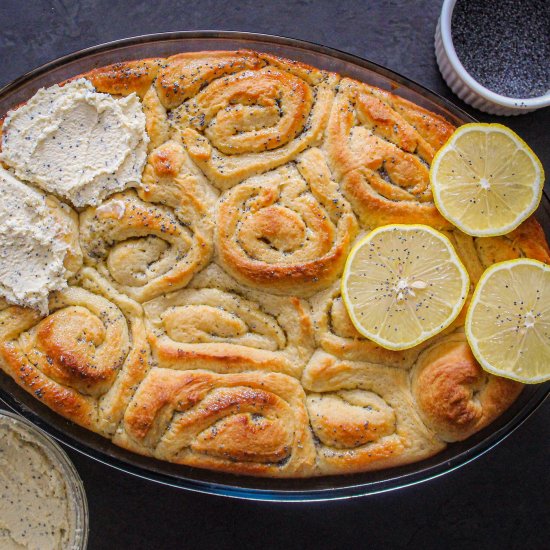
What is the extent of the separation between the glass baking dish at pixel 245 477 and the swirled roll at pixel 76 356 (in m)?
0.13

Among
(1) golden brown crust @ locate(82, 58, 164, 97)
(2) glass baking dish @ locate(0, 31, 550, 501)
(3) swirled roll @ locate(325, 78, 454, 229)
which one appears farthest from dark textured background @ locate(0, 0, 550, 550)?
(3) swirled roll @ locate(325, 78, 454, 229)

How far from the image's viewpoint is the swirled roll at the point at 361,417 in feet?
12.1

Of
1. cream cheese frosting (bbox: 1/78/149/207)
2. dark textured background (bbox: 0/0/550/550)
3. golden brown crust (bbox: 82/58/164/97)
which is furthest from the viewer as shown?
dark textured background (bbox: 0/0/550/550)

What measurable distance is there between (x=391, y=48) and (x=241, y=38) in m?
1.03

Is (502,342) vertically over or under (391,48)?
under

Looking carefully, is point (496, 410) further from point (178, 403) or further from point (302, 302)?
point (178, 403)

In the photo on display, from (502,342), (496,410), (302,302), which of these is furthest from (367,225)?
(496,410)

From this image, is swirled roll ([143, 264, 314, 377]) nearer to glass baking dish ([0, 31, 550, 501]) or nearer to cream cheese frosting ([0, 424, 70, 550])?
glass baking dish ([0, 31, 550, 501])

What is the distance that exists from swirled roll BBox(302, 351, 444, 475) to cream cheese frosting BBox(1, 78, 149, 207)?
143cm

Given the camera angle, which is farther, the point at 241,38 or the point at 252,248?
the point at 241,38

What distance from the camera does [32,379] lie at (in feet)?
12.0

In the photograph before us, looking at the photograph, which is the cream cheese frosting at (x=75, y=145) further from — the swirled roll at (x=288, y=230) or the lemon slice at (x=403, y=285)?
the lemon slice at (x=403, y=285)

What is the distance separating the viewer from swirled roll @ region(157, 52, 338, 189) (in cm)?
378

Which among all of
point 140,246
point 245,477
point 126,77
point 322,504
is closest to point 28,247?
point 140,246
